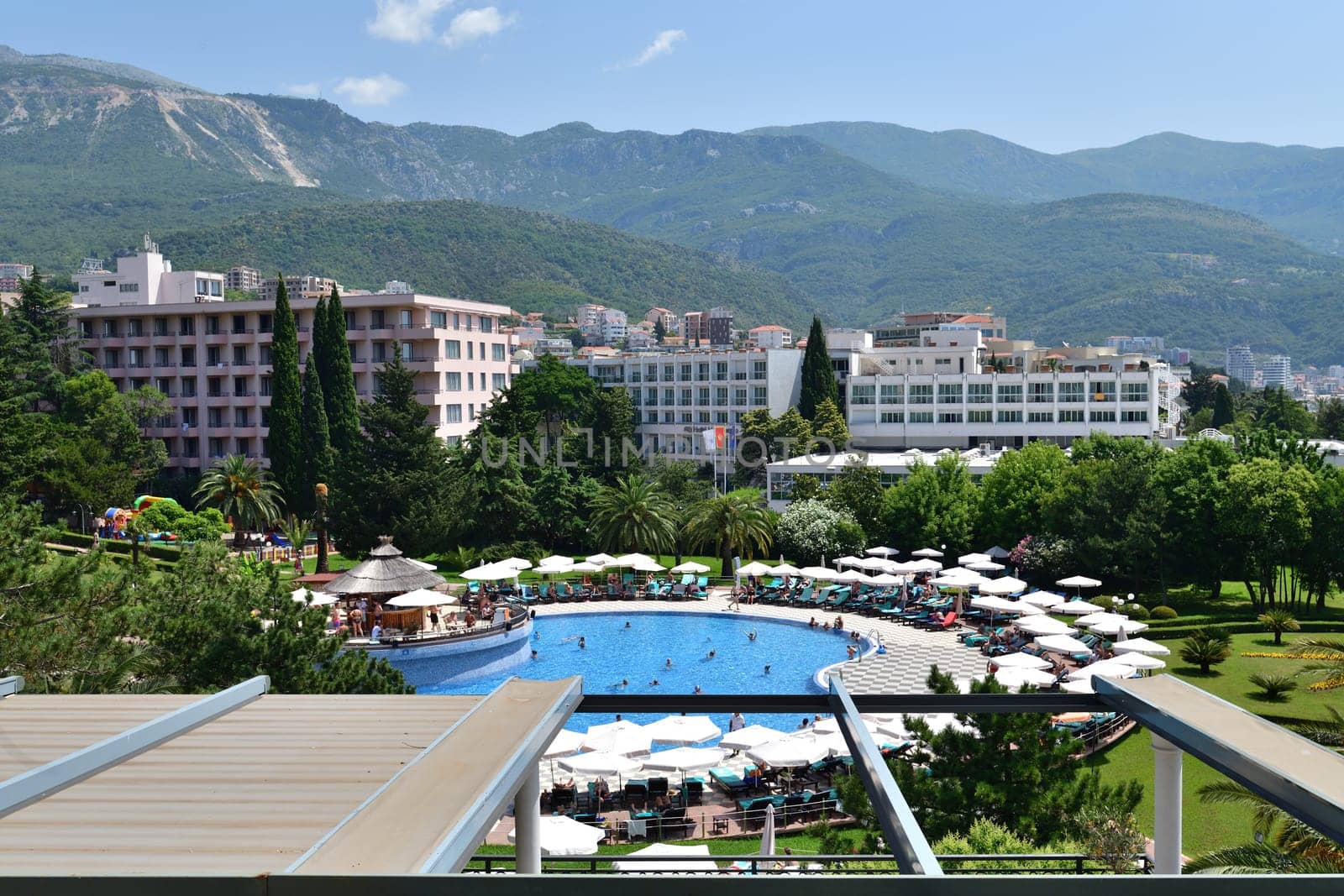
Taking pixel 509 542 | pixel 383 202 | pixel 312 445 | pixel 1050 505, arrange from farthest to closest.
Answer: pixel 383 202 → pixel 312 445 → pixel 509 542 → pixel 1050 505

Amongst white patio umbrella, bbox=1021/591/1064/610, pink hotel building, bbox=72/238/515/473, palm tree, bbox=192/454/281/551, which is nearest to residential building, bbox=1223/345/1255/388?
pink hotel building, bbox=72/238/515/473

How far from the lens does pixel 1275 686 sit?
20.7m

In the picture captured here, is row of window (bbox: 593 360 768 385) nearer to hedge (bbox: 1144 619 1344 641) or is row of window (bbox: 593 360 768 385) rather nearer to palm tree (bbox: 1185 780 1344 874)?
hedge (bbox: 1144 619 1344 641)

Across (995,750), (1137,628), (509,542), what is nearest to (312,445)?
(509,542)

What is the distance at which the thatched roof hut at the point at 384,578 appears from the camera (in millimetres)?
27047

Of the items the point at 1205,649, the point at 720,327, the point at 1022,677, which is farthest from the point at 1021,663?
the point at 720,327

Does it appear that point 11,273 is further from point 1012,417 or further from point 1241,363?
point 1241,363

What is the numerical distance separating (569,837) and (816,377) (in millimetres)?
49408

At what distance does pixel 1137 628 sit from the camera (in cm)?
2566

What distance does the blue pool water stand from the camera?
25703 mm

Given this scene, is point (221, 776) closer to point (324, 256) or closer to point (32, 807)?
point (32, 807)

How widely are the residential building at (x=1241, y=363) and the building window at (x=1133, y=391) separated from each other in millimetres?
142950

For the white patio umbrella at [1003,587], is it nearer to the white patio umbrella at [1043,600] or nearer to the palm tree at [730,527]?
the white patio umbrella at [1043,600]

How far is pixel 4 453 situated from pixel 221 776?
3676cm
